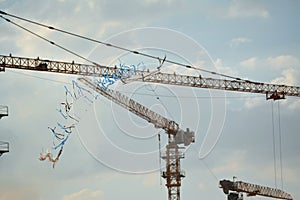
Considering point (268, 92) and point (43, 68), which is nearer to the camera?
point (43, 68)

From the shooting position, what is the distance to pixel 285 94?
7451 inches

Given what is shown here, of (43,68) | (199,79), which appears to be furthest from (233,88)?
(43,68)

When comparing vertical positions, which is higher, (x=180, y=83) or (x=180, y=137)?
(x=180, y=83)

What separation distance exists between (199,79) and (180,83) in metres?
7.13

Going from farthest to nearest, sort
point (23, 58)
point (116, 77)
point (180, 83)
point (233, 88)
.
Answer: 1. point (233, 88)
2. point (180, 83)
3. point (116, 77)
4. point (23, 58)

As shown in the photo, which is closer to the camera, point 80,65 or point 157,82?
point 80,65

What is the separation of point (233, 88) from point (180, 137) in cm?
2095

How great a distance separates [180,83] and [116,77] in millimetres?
19987

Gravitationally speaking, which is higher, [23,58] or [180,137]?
[23,58]

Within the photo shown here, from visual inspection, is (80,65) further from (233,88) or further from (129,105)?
(233,88)

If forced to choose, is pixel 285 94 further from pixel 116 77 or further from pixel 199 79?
pixel 116 77

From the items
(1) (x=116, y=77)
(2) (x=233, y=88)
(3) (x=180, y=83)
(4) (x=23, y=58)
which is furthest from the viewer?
(2) (x=233, y=88)

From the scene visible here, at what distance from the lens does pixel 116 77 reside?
155 m

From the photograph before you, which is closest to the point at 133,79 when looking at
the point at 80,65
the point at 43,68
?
the point at 80,65
